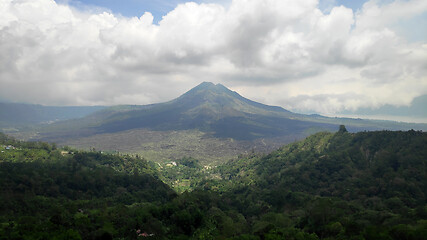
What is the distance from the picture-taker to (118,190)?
204 ft

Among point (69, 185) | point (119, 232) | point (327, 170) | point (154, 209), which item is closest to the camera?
point (119, 232)

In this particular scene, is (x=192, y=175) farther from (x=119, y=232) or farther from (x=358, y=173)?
(x=119, y=232)

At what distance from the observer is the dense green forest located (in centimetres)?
3262

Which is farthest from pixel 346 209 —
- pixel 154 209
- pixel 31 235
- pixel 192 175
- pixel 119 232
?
pixel 192 175

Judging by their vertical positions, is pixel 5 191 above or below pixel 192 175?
above

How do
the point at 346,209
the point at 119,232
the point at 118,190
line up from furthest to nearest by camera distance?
the point at 118,190 < the point at 346,209 < the point at 119,232

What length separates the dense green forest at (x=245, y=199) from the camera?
32625 millimetres

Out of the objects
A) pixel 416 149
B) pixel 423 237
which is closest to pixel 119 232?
pixel 423 237

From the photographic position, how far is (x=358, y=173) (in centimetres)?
6656

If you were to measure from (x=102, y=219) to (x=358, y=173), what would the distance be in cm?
5572

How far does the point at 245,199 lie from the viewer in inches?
2643

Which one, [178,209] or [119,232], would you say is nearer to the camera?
[119,232]

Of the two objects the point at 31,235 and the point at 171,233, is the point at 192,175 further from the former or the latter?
the point at 31,235

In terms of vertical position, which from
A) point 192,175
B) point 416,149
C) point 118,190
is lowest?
point 192,175
